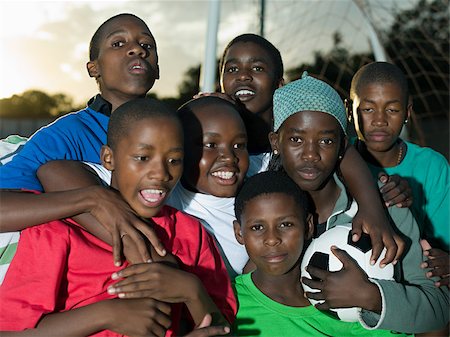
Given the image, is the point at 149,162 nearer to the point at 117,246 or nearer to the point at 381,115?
the point at 117,246

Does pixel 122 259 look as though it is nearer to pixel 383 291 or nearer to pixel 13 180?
pixel 13 180

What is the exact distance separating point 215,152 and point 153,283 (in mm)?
728

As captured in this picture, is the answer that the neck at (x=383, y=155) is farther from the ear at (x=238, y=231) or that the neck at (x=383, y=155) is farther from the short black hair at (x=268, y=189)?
the ear at (x=238, y=231)

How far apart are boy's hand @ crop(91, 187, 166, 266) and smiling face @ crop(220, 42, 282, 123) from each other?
1287 mm

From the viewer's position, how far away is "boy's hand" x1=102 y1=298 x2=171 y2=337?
2.14 m

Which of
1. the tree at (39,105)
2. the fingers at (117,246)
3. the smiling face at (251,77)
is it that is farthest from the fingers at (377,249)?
the tree at (39,105)

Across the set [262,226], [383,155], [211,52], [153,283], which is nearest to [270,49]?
[383,155]

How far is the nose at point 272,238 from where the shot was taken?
98.0 inches

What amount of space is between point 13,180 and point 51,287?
451 mm

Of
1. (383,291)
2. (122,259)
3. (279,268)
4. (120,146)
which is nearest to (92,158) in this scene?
(120,146)

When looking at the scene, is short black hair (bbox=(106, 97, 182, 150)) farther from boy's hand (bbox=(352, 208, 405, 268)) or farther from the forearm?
boy's hand (bbox=(352, 208, 405, 268))

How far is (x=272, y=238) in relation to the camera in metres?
2.50

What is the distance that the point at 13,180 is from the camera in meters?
2.36

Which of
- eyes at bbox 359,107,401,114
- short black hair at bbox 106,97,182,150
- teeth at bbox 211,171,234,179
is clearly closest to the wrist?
teeth at bbox 211,171,234,179
